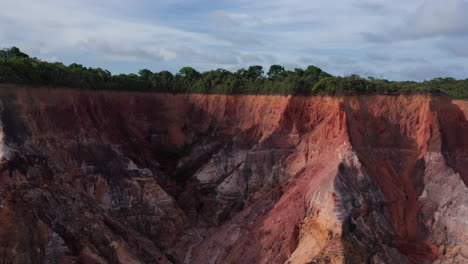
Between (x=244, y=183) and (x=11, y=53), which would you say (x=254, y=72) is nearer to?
(x=244, y=183)

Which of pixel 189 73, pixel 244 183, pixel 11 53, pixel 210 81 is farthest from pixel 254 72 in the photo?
pixel 11 53

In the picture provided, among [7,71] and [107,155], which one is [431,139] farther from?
[7,71]

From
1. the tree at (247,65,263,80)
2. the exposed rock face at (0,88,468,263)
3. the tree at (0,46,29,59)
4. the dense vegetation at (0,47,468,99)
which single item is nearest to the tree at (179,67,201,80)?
the dense vegetation at (0,47,468,99)

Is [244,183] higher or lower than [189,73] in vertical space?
lower

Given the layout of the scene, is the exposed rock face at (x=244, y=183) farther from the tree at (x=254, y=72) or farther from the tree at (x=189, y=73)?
the tree at (x=189, y=73)

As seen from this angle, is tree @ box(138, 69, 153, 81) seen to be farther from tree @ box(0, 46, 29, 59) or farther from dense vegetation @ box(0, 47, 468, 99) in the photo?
tree @ box(0, 46, 29, 59)

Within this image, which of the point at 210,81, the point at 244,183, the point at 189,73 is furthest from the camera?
the point at 189,73
